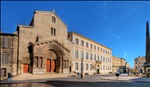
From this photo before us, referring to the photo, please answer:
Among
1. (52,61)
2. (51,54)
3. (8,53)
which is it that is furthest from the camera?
(52,61)

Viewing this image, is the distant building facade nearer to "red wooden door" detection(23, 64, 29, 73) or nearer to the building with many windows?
"red wooden door" detection(23, 64, 29, 73)

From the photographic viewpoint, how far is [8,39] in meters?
28.7

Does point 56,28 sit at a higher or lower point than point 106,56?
higher

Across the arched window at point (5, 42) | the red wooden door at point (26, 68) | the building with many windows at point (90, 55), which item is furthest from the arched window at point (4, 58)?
the building with many windows at point (90, 55)

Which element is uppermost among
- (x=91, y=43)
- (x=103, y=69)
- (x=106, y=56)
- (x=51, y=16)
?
(x=51, y=16)

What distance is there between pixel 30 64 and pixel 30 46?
3.35 meters

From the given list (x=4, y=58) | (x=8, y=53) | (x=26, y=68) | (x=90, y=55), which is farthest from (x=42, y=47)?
(x=90, y=55)

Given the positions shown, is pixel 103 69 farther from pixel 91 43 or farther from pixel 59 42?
pixel 59 42

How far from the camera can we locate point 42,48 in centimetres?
3209

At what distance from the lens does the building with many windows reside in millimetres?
43781

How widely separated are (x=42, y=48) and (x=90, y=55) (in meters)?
22.9

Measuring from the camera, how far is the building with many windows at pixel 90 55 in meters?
43.8

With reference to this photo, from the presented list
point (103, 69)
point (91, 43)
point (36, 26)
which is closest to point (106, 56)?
point (103, 69)

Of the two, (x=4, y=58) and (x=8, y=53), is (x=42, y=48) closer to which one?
(x=8, y=53)
